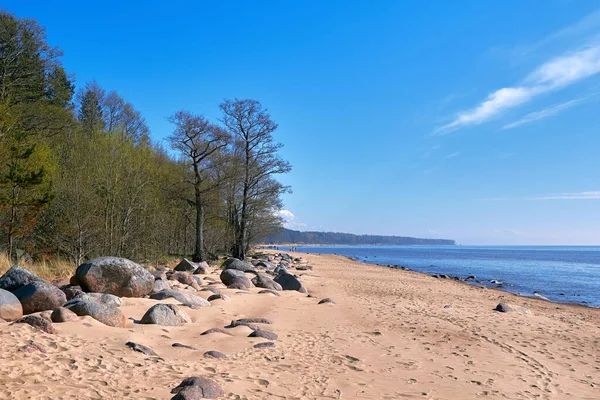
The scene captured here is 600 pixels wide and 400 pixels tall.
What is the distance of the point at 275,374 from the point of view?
6.49 metres

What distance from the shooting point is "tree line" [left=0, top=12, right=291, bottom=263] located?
17.8 meters

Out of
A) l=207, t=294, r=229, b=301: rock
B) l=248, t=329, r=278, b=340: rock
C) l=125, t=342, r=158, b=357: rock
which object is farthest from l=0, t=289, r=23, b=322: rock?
l=207, t=294, r=229, b=301: rock

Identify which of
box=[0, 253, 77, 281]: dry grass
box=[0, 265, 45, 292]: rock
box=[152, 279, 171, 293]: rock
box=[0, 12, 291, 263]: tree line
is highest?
box=[0, 12, 291, 263]: tree line

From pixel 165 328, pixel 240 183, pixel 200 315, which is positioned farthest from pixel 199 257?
pixel 165 328

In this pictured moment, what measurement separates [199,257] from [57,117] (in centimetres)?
1130

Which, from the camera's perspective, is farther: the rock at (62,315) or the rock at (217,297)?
the rock at (217,297)

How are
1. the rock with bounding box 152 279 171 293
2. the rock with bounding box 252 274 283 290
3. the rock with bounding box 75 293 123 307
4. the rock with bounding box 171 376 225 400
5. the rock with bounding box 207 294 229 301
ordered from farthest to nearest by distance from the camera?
the rock with bounding box 252 274 283 290 < the rock with bounding box 207 294 229 301 < the rock with bounding box 152 279 171 293 < the rock with bounding box 75 293 123 307 < the rock with bounding box 171 376 225 400

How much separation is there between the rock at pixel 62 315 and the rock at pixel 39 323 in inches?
18.1

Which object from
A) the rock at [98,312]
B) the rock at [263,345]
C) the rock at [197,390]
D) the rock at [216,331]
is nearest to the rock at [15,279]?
the rock at [98,312]

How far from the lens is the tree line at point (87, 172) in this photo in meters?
17.8

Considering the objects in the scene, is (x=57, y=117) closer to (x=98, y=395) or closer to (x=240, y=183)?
(x=240, y=183)

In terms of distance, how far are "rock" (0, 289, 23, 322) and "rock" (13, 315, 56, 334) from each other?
1.78 ft

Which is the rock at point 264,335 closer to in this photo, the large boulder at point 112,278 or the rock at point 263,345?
the rock at point 263,345

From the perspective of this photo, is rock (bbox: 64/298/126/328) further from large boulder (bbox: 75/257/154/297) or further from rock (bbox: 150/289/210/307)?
rock (bbox: 150/289/210/307)
